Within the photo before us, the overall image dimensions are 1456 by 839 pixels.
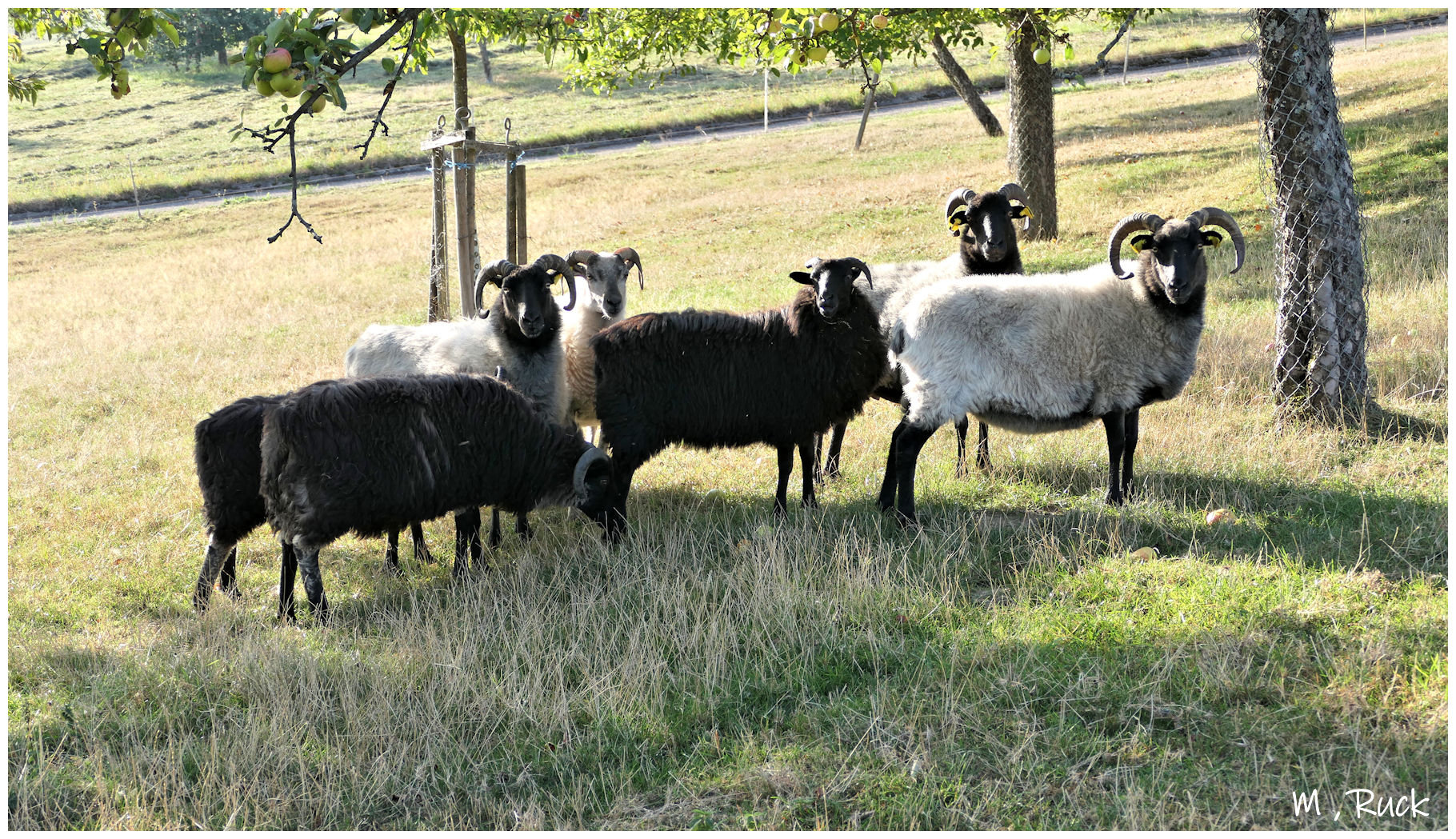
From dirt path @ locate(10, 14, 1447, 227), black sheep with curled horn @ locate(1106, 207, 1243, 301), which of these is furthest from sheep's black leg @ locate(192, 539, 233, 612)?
dirt path @ locate(10, 14, 1447, 227)

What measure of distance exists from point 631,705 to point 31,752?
9.27 ft

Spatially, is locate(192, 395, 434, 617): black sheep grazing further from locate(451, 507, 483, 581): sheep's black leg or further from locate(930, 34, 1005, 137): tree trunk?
locate(930, 34, 1005, 137): tree trunk

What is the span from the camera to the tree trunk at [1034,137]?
16406mm

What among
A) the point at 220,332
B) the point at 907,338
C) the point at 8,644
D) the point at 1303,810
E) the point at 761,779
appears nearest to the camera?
the point at 1303,810

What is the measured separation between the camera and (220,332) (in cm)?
1742

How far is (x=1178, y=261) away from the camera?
696cm

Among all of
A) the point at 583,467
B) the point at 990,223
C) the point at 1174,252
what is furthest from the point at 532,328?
the point at 1174,252

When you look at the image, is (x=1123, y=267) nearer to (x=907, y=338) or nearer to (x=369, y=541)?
(x=907, y=338)

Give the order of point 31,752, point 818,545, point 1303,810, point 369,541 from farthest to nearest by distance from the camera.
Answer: point 369,541
point 818,545
point 31,752
point 1303,810

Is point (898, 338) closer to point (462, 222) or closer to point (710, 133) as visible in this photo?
point (462, 222)

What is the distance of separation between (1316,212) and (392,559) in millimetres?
7447

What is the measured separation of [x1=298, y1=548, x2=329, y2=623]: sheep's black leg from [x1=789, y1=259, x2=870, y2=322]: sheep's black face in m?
3.79

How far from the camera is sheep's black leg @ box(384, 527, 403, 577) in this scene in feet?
23.7

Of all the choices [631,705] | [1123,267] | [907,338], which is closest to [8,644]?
[631,705]
